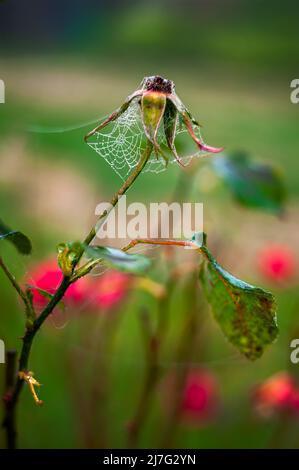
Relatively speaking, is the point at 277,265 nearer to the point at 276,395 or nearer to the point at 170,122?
the point at 276,395

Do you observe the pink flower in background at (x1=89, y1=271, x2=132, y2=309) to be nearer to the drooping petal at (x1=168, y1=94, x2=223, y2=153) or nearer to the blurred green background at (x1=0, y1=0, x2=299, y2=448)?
the blurred green background at (x1=0, y1=0, x2=299, y2=448)

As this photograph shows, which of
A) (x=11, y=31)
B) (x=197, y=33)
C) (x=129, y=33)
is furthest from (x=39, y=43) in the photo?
(x=197, y=33)

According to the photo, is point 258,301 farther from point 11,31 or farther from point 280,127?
point 11,31

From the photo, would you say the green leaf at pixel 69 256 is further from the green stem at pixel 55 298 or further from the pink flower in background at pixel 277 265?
the pink flower in background at pixel 277 265

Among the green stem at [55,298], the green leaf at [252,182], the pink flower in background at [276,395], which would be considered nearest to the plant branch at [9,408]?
the green stem at [55,298]

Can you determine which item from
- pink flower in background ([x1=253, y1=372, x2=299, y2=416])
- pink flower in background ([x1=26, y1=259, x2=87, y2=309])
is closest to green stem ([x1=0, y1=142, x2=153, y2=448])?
pink flower in background ([x1=26, y1=259, x2=87, y2=309])
